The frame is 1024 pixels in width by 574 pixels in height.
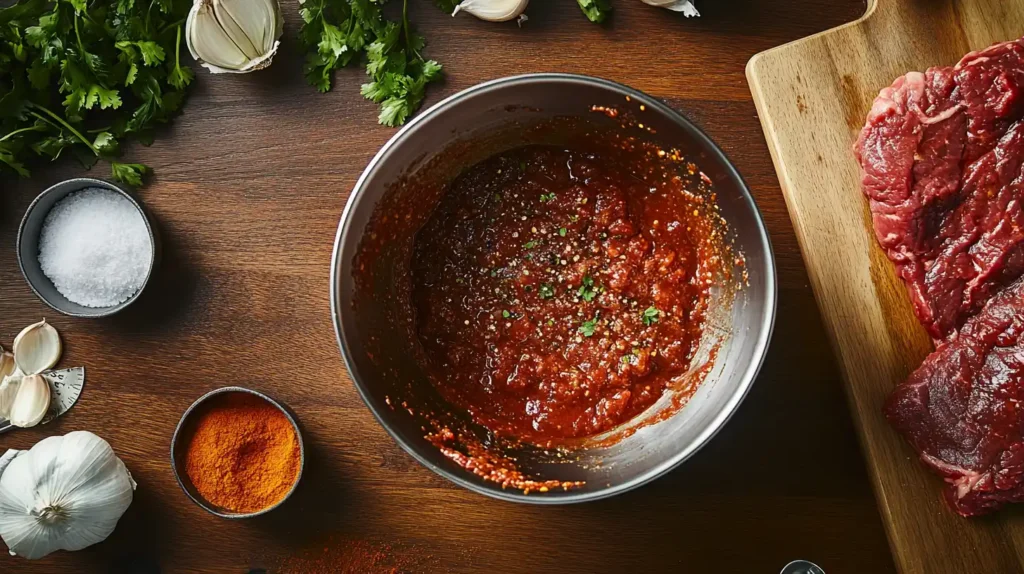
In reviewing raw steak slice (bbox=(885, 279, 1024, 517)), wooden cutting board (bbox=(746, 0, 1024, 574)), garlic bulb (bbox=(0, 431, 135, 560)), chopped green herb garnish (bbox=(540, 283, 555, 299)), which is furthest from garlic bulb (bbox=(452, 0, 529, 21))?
garlic bulb (bbox=(0, 431, 135, 560))

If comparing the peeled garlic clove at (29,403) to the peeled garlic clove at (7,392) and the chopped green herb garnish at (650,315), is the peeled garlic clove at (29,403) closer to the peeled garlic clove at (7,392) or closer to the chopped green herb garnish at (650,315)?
the peeled garlic clove at (7,392)

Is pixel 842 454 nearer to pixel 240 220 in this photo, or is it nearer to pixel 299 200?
pixel 299 200

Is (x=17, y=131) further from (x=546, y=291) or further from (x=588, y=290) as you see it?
(x=588, y=290)

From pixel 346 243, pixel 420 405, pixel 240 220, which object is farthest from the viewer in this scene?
pixel 240 220

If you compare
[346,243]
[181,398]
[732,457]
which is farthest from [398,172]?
[732,457]

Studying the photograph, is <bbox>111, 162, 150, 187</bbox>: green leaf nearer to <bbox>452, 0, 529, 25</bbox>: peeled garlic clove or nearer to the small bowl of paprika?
the small bowl of paprika
